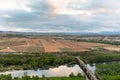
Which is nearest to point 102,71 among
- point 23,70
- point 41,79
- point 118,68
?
point 118,68

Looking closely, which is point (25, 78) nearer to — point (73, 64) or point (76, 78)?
point (76, 78)

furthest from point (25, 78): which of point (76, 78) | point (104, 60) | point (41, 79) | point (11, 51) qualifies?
point (11, 51)

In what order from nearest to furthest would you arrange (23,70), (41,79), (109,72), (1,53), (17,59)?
(41,79) < (109,72) < (23,70) < (17,59) < (1,53)

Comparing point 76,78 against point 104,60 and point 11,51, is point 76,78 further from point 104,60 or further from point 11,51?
point 11,51

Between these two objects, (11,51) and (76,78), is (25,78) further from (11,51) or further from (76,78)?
(11,51)

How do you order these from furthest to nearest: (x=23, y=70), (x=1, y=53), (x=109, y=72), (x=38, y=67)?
1. (x=1, y=53)
2. (x=38, y=67)
3. (x=23, y=70)
4. (x=109, y=72)

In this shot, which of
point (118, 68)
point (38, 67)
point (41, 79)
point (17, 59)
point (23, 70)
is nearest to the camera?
point (41, 79)

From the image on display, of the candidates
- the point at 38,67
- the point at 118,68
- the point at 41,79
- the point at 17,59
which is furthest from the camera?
the point at 17,59

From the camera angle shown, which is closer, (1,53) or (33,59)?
(33,59)

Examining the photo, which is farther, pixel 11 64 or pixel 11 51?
pixel 11 51
